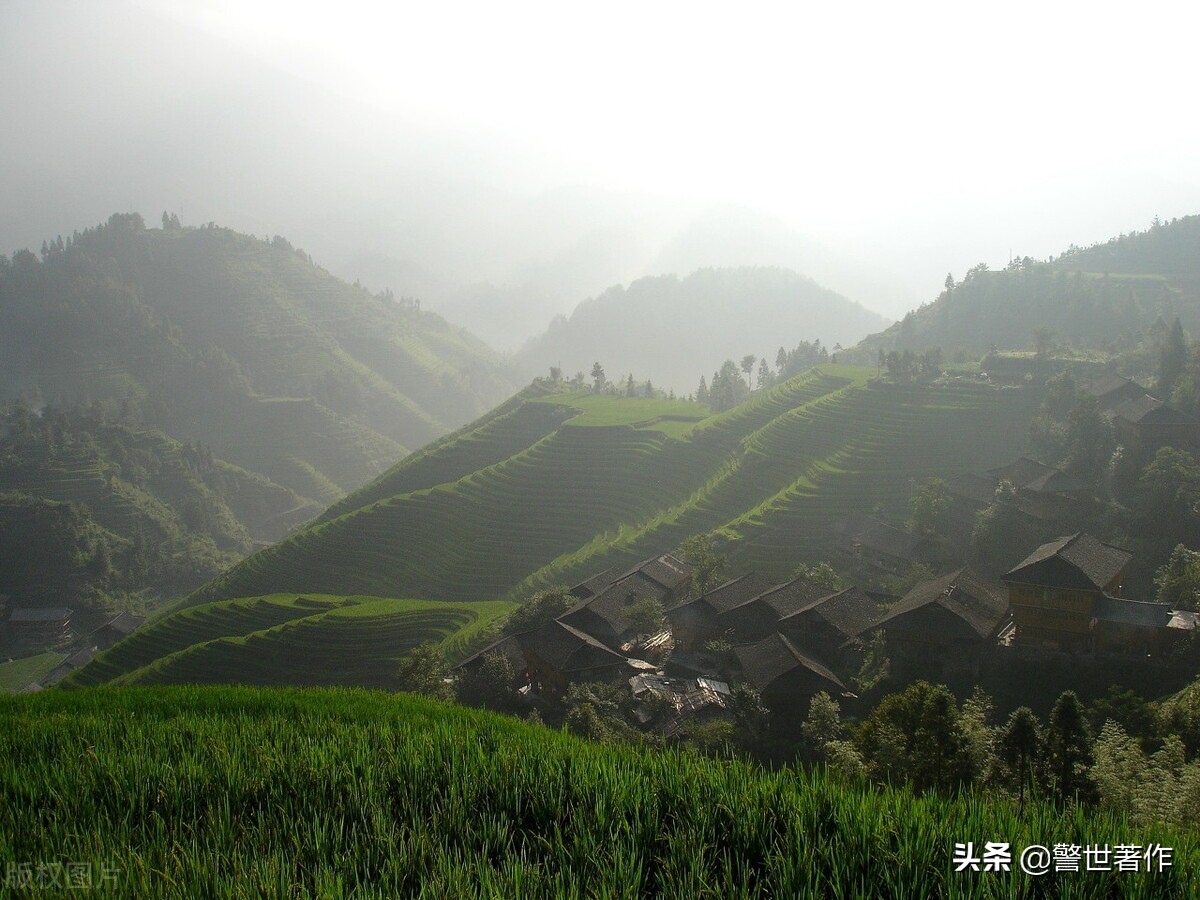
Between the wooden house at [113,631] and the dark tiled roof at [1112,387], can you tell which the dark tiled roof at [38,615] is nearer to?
the wooden house at [113,631]

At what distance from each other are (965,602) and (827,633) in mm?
4511

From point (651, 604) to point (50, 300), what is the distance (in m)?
167

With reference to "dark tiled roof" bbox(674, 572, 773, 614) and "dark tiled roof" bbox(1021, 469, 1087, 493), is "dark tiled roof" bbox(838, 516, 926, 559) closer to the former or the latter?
"dark tiled roof" bbox(1021, 469, 1087, 493)

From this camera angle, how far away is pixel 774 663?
22766mm

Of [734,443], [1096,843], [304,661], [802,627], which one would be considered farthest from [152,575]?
[1096,843]

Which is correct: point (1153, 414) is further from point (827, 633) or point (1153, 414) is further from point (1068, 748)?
point (1068, 748)

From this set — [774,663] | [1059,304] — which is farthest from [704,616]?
[1059,304]

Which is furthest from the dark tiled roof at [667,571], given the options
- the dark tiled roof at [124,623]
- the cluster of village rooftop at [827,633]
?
the dark tiled roof at [124,623]

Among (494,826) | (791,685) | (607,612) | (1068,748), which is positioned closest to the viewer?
(494,826)

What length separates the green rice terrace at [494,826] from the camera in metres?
4.95

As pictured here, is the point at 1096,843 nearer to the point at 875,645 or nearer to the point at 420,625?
the point at 875,645

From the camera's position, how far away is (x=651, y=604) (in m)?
30.0

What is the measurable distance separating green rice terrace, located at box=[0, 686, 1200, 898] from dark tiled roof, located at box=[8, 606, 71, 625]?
6759 centimetres

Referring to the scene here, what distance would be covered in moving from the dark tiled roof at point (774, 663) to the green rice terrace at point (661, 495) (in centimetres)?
1299
